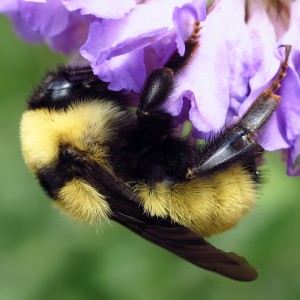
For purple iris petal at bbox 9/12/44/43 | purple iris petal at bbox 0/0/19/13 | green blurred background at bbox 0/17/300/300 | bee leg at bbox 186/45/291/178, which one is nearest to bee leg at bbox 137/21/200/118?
bee leg at bbox 186/45/291/178

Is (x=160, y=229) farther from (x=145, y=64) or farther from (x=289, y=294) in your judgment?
(x=289, y=294)

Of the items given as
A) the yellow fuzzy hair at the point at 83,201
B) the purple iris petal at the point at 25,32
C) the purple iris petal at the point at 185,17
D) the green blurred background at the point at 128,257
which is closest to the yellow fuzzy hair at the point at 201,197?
the yellow fuzzy hair at the point at 83,201

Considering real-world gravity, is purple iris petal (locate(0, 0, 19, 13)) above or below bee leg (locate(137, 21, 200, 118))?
above

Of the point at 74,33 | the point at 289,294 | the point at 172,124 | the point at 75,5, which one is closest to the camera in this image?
the point at 75,5

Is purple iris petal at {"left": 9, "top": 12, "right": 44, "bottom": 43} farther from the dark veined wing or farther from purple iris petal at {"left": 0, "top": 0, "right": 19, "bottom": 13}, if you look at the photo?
the dark veined wing

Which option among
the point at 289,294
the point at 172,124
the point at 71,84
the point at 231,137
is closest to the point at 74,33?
the point at 71,84

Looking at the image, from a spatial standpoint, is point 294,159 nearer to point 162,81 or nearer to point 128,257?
point 162,81
